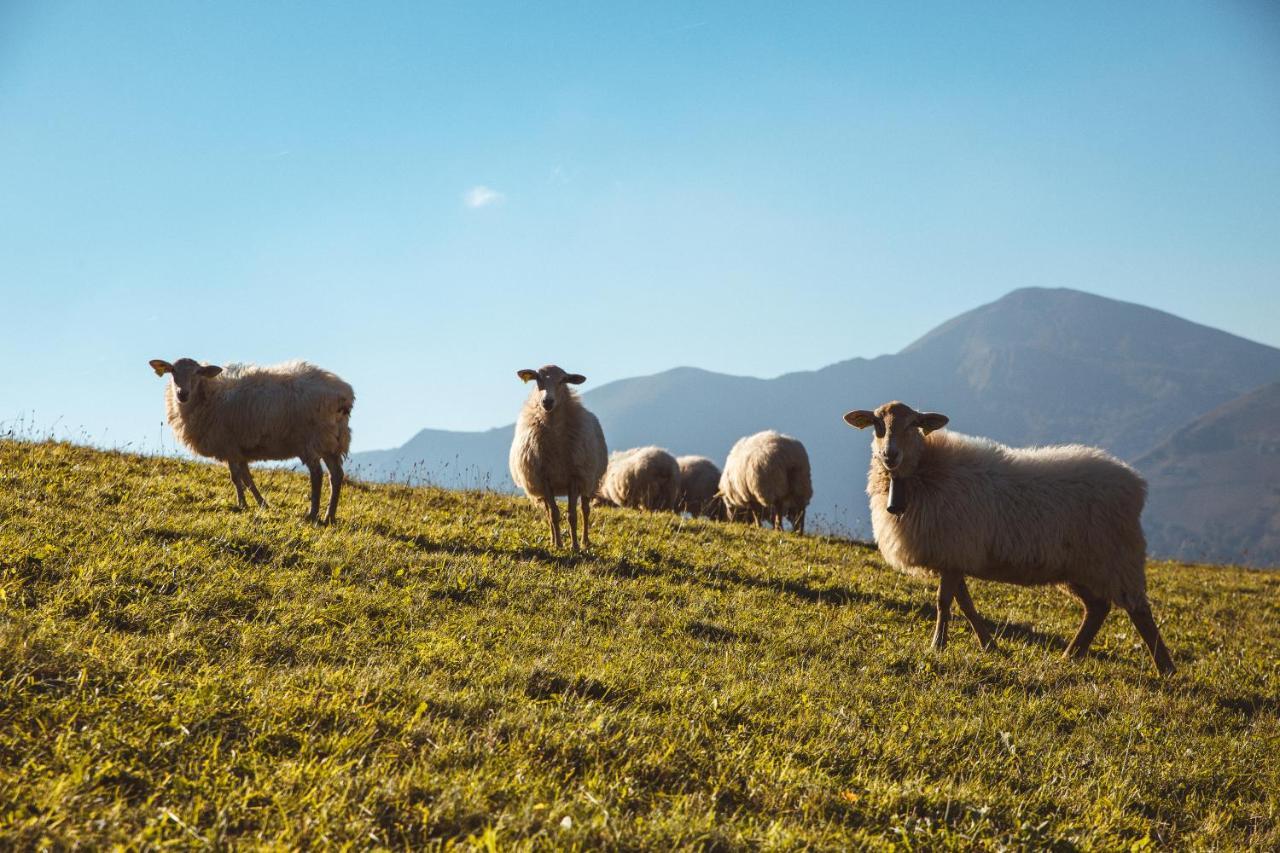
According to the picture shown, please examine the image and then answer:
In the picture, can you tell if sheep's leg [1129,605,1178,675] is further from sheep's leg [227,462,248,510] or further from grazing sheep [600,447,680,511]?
grazing sheep [600,447,680,511]

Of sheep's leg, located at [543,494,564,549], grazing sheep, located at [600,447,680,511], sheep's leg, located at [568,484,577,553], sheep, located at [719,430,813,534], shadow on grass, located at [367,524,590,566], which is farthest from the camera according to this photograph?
grazing sheep, located at [600,447,680,511]

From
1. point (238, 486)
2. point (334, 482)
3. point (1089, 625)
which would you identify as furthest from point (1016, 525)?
point (238, 486)

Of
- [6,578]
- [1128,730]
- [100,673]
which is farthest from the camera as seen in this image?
[1128,730]

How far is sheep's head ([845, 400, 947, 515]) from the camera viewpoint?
9.45 meters

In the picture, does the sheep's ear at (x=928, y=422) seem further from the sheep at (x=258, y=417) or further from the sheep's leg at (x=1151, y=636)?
the sheep at (x=258, y=417)

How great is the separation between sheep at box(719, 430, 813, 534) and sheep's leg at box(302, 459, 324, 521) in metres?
12.4

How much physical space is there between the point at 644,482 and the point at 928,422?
1447cm

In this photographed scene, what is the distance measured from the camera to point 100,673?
457 cm

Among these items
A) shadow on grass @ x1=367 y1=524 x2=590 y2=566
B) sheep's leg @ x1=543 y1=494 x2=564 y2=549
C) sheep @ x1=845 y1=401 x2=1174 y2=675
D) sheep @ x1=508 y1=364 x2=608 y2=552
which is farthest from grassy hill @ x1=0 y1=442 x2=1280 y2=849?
sheep @ x1=508 y1=364 x2=608 y2=552

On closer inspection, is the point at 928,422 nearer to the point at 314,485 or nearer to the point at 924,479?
the point at 924,479

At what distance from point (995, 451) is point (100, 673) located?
9.62 metres

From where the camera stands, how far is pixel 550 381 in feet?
40.8

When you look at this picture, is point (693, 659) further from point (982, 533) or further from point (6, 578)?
point (6, 578)

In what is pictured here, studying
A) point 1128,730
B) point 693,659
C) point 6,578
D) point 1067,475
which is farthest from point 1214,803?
point 6,578
